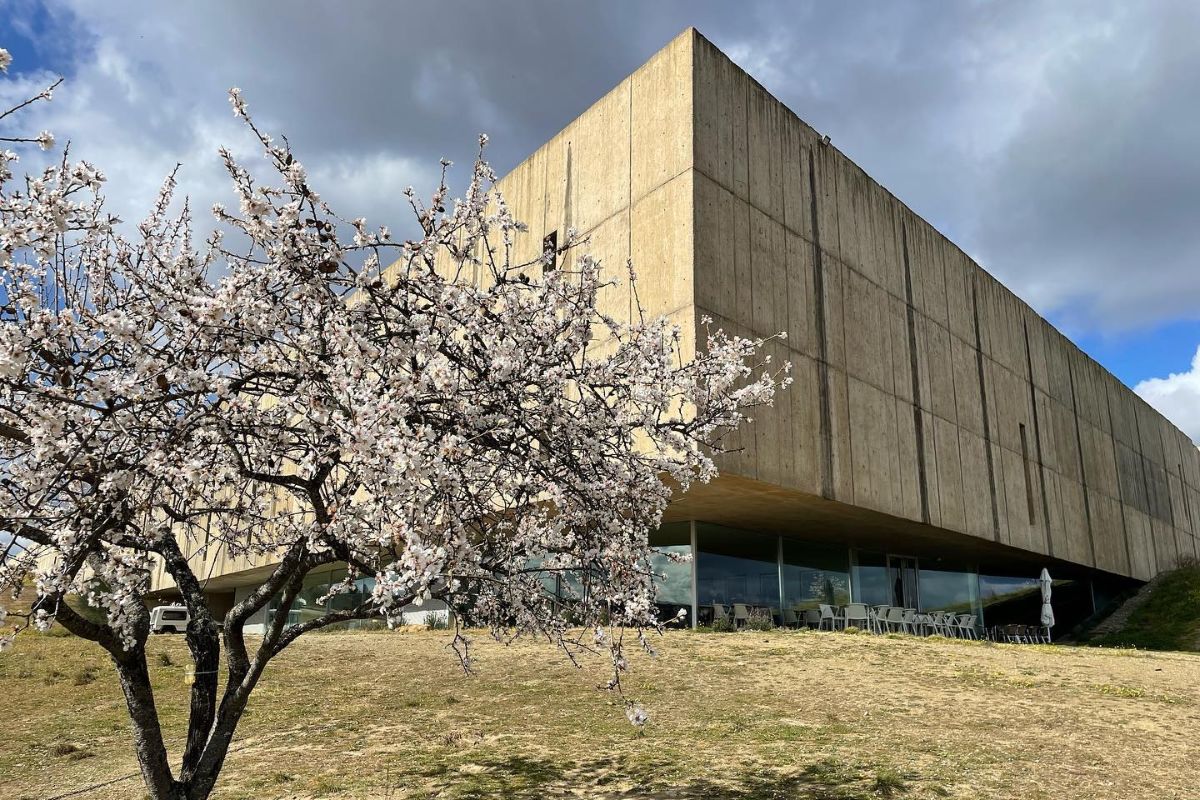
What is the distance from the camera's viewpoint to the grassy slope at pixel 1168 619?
26.4m

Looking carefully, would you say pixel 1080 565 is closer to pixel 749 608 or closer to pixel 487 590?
pixel 749 608

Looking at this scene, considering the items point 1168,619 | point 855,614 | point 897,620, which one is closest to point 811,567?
point 855,614

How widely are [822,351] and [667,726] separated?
11597mm

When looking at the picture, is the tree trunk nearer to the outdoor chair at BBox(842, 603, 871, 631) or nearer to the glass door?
the outdoor chair at BBox(842, 603, 871, 631)

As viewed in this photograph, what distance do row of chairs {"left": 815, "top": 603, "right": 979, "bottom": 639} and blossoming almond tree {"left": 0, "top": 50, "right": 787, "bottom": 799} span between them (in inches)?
675

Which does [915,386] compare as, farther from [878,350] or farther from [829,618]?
[829,618]

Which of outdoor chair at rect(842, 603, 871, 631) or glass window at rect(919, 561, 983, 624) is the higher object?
glass window at rect(919, 561, 983, 624)

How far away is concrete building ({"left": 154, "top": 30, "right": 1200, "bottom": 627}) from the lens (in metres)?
18.0

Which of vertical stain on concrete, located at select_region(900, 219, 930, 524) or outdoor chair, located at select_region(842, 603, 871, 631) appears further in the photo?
outdoor chair, located at select_region(842, 603, 871, 631)

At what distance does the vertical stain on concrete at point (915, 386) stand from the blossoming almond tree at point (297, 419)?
16.9m

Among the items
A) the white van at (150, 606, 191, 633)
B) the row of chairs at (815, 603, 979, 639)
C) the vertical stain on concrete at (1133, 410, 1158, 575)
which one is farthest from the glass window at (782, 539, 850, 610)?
the vertical stain on concrete at (1133, 410, 1158, 575)

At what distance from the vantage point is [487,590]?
7895mm

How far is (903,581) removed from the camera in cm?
2742

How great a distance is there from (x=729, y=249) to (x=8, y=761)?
1428 cm
